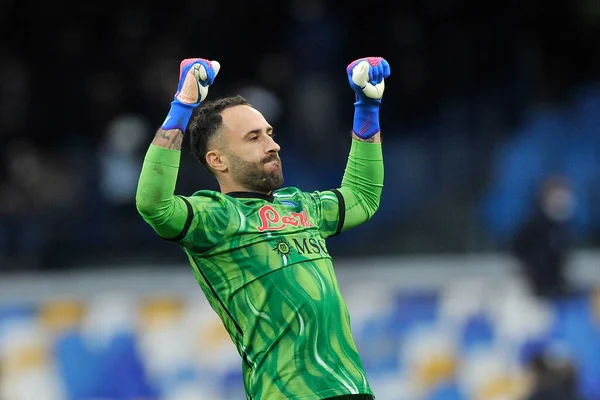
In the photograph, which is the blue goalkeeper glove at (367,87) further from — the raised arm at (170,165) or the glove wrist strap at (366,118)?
the raised arm at (170,165)

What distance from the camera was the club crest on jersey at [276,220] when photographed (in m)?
4.95

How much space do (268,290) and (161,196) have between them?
1.92 feet

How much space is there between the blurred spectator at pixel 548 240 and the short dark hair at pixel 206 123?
21.9ft

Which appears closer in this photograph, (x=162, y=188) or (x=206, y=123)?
(x=162, y=188)

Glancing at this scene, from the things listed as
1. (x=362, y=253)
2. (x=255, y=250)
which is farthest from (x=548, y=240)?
(x=255, y=250)

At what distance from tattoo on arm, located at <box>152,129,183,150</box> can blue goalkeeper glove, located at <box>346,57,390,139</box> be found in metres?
0.92

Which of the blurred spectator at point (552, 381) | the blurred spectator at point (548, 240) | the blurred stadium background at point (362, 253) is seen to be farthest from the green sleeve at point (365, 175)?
the blurred spectator at point (548, 240)

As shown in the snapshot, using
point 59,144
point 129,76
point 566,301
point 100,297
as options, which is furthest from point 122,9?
point 566,301

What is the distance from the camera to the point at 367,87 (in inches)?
211

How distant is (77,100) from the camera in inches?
491

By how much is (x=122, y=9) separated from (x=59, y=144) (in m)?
2.06

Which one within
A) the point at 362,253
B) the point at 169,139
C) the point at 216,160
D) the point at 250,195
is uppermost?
the point at 169,139

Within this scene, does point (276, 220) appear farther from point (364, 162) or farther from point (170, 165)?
point (364, 162)

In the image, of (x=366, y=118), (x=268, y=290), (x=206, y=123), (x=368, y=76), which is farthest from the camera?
(x=366, y=118)
